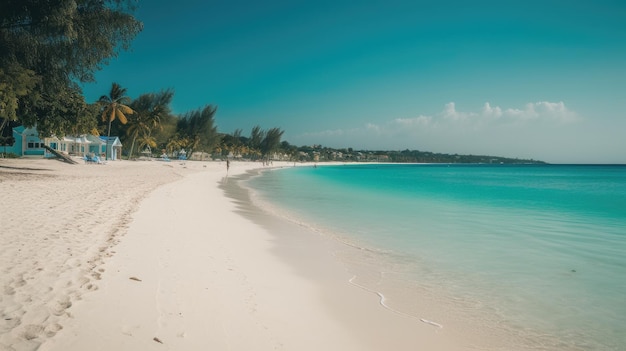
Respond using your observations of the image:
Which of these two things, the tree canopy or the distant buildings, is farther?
the distant buildings

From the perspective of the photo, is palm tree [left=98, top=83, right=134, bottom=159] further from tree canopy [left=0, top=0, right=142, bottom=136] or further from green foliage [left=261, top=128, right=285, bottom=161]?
green foliage [left=261, top=128, right=285, bottom=161]

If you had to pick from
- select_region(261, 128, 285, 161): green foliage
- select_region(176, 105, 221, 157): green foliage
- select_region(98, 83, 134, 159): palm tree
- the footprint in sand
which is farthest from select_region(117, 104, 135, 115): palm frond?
select_region(261, 128, 285, 161): green foliage

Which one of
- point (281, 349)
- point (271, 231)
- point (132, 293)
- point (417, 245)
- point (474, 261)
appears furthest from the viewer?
point (271, 231)

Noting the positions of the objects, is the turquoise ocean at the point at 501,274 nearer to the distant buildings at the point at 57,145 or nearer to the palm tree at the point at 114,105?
the distant buildings at the point at 57,145

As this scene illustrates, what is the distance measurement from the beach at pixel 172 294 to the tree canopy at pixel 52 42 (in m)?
7.38

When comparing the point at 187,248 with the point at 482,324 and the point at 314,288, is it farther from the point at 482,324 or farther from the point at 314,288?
the point at 482,324

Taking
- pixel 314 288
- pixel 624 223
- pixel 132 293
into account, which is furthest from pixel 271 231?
pixel 624 223

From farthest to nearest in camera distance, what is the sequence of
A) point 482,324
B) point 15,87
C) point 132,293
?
point 15,87 → point 482,324 → point 132,293

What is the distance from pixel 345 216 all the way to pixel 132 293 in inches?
435

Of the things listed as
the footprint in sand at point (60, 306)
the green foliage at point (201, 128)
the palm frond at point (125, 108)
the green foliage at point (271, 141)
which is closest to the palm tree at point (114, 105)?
the palm frond at point (125, 108)

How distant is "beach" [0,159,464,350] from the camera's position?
341cm

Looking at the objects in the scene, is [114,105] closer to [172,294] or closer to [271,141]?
[172,294]

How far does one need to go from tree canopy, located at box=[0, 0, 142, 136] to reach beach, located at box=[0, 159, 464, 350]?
738 cm

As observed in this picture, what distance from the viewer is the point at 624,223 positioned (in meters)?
15.8
